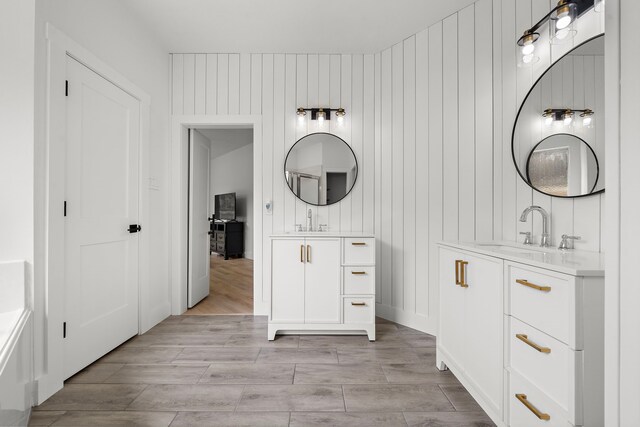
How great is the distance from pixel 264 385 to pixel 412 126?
2.41 meters

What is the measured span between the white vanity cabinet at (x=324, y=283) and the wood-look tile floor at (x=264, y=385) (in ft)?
0.57

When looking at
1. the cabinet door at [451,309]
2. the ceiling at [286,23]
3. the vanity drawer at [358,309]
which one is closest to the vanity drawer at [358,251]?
the vanity drawer at [358,309]

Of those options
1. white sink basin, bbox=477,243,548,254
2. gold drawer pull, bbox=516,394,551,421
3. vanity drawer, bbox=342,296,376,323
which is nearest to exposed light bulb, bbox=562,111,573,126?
white sink basin, bbox=477,243,548,254

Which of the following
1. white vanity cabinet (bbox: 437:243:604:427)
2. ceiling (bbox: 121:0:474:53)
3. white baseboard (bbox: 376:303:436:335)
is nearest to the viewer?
white vanity cabinet (bbox: 437:243:604:427)

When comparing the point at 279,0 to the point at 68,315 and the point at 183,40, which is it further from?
the point at 68,315

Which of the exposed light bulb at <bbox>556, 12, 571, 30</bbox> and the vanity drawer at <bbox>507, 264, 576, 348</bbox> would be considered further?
the exposed light bulb at <bbox>556, 12, 571, 30</bbox>

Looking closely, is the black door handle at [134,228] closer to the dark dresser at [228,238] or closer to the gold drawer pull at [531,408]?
the gold drawer pull at [531,408]

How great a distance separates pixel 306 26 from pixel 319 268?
211cm

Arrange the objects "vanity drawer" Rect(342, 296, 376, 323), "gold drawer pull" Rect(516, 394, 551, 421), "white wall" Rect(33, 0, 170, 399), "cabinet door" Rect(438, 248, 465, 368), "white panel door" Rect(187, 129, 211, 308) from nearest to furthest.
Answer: "gold drawer pull" Rect(516, 394, 551, 421), "white wall" Rect(33, 0, 170, 399), "cabinet door" Rect(438, 248, 465, 368), "vanity drawer" Rect(342, 296, 376, 323), "white panel door" Rect(187, 129, 211, 308)

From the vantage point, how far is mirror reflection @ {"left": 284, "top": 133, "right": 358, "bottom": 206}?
3.17 m

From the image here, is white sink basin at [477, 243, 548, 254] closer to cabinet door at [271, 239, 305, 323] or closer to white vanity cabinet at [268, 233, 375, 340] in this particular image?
white vanity cabinet at [268, 233, 375, 340]

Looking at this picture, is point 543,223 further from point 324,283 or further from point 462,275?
point 324,283

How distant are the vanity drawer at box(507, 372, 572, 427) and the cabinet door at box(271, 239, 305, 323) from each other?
1601 mm

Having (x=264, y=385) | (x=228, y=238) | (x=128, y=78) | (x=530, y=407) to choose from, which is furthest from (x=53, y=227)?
(x=228, y=238)
